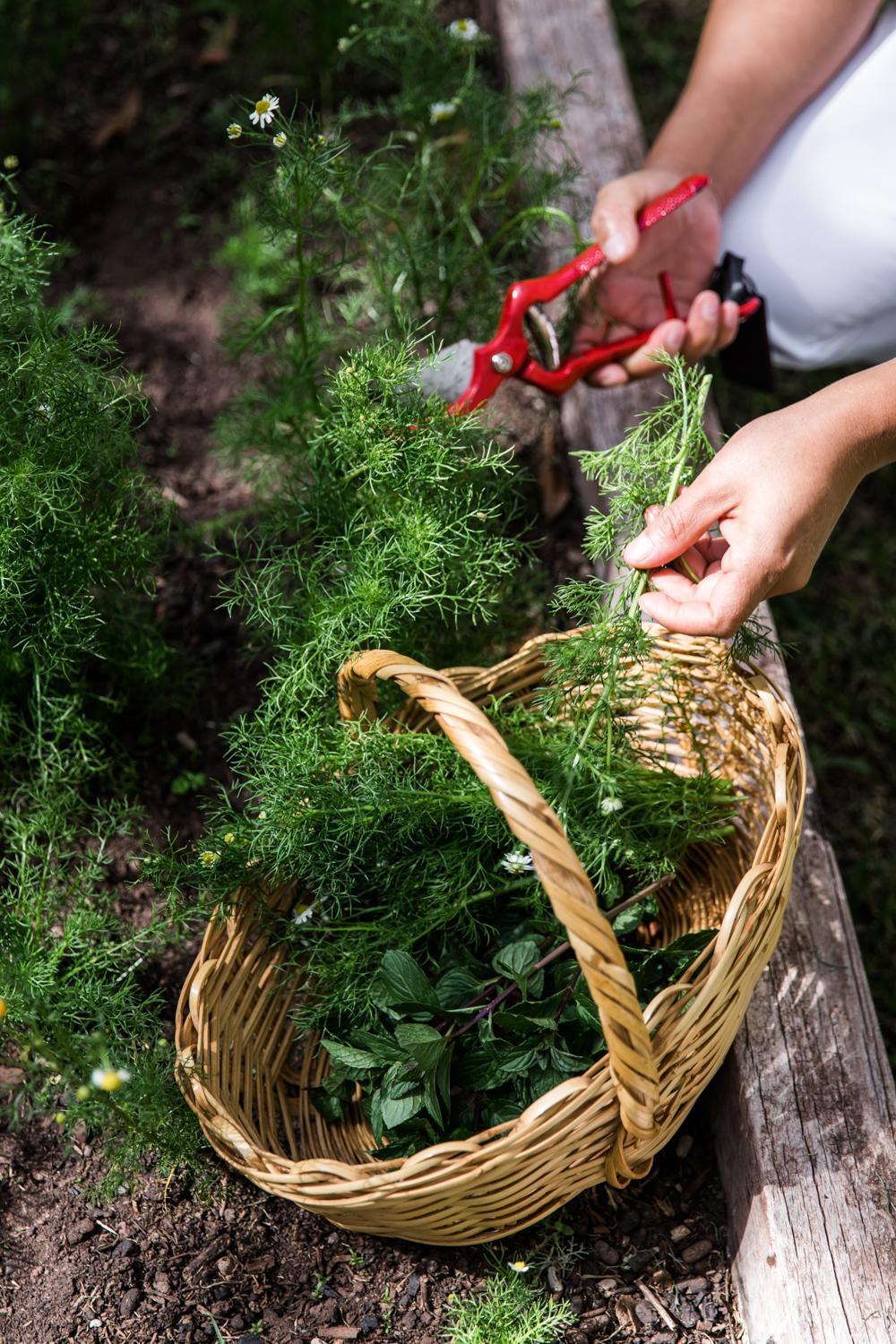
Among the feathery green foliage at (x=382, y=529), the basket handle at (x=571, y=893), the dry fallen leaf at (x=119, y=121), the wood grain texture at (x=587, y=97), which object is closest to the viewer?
the basket handle at (x=571, y=893)

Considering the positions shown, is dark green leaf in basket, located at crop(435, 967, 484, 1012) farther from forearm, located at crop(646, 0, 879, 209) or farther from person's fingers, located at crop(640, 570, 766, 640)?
forearm, located at crop(646, 0, 879, 209)

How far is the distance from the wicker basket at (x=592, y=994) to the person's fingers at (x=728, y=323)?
654 millimetres

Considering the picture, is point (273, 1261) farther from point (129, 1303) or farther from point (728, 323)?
point (728, 323)

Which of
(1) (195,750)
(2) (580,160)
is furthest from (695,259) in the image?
(1) (195,750)

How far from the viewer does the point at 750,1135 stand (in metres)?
1.61

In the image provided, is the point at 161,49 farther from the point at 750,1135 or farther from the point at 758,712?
the point at 750,1135

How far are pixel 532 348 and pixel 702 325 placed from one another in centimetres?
30

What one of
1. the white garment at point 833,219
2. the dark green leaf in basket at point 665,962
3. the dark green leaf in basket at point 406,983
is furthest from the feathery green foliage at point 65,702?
the white garment at point 833,219

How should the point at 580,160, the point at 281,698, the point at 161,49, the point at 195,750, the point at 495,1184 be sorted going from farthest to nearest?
the point at 161,49
the point at 580,160
the point at 195,750
the point at 281,698
the point at 495,1184

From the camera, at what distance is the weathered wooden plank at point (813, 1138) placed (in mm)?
1490

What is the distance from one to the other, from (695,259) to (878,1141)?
1.61 m

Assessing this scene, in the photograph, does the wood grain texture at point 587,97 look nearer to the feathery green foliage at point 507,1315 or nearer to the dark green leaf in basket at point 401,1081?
the dark green leaf in basket at point 401,1081

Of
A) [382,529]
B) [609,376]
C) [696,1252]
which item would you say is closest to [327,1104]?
[696,1252]

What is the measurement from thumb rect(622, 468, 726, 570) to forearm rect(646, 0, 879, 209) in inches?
39.3
